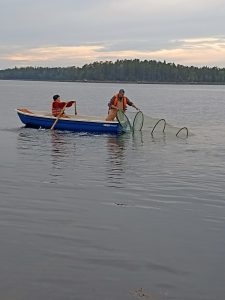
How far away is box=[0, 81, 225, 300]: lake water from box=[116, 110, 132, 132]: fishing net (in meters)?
6.61

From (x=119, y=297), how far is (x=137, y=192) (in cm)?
565

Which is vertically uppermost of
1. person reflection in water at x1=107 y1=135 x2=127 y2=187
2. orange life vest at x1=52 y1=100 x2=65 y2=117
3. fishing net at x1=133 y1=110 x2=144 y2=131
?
orange life vest at x1=52 y1=100 x2=65 y2=117

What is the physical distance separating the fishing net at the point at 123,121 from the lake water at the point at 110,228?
6613 millimetres

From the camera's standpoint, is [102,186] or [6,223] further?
[102,186]

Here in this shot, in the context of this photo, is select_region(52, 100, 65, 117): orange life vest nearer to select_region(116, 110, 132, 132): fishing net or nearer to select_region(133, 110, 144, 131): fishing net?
select_region(116, 110, 132, 132): fishing net

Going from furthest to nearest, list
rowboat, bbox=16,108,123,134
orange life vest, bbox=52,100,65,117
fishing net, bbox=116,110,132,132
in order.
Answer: orange life vest, bbox=52,100,65,117, rowboat, bbox=16,108,123,134, fishing net, bbox=116,110,132,132

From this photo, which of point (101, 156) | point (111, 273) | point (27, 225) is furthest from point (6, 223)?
point (101, 156)

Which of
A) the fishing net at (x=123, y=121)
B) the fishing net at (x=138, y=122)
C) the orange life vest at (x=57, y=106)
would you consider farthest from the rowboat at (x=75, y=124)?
the fishing net at (x=138, y=122)

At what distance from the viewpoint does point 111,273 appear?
22.0 ft

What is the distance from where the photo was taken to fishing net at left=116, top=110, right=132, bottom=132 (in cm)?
2349

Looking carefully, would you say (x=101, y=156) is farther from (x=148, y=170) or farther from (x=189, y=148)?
(x=189, y=148)

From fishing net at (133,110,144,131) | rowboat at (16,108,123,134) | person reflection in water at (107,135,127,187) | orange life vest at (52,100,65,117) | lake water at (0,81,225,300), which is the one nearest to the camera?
lake water at (0,81,225,300)

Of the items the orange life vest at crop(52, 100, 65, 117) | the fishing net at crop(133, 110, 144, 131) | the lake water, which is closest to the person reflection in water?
the lake water

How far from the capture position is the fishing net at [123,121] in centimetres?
2349
